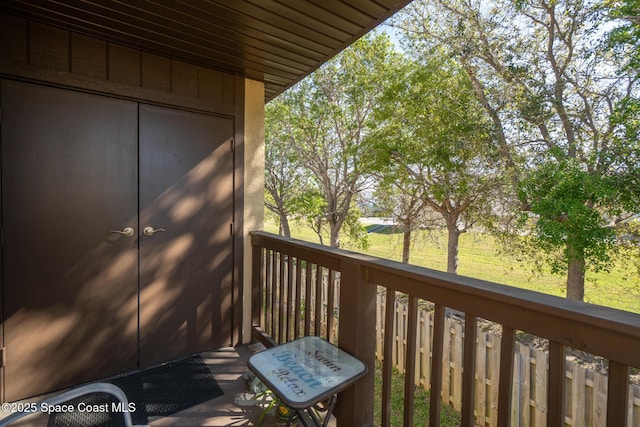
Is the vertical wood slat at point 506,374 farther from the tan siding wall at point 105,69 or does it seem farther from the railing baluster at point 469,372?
the tan siding wall at point 105,69

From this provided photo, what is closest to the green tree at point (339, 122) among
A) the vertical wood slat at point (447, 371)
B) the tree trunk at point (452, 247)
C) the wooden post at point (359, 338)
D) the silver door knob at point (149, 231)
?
the tree trunk at point (452, 247)

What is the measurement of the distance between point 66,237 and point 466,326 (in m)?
2.43

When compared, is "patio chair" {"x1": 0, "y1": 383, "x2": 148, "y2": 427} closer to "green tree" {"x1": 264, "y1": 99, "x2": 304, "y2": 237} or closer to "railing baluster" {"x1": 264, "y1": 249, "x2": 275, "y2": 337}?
"railing baluster" {"x1": 264, "y1": 249, "x2": 275, "y2": 337}

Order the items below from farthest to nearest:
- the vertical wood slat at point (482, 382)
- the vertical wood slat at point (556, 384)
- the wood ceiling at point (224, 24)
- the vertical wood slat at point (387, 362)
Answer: the vertical wood slat at point (482, 382)
the wood ceiling at point (224, 24)
the vertical wood slat at point (387, 362)
the vertical wood slat at point (556, 384)

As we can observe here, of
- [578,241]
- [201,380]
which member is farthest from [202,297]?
[578,241]

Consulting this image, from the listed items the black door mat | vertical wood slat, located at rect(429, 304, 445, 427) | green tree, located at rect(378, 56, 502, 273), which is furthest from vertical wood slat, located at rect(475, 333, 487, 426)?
green tree, located at rect(378, 56, 502, 273)

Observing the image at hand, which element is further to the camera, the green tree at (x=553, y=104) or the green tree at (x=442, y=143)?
the green tree at (x=442, y=143)

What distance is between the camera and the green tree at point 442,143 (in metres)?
5.37

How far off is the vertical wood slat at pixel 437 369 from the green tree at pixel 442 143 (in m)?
4.87

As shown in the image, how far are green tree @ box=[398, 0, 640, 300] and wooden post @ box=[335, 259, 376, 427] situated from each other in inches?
161

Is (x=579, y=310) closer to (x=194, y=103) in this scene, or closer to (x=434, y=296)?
(x=434, y=296)

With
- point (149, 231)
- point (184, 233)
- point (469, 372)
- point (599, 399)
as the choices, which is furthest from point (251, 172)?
point (599, 399)

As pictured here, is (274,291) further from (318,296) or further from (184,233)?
(184,233)

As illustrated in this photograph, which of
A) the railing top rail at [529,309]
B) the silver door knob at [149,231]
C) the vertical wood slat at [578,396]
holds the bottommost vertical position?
the vertical wood slat at [578,396]
